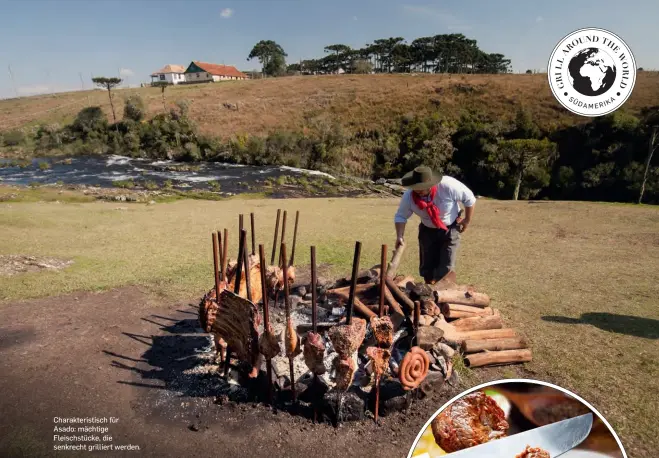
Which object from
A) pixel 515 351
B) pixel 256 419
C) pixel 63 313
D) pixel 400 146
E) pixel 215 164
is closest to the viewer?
pixel 256 419

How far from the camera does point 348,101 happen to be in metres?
52.6

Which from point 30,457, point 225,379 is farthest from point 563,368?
point 30,457

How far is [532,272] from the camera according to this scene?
8.73 metres

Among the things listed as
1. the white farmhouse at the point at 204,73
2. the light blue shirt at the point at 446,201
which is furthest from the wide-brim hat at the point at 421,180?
the white farmhouse at the point at 204,73

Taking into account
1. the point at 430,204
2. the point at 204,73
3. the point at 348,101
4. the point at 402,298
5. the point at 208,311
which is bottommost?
the point at 402,298

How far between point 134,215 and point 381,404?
12.9 m

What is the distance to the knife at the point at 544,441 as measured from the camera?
1341 millimetres

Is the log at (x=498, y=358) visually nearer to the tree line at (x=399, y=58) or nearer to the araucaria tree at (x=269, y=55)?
the tree line at (x=399, y=58)

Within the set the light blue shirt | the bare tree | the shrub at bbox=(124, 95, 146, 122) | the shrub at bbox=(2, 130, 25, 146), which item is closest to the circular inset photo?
the light blue shirt

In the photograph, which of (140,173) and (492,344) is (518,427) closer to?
(492,344)

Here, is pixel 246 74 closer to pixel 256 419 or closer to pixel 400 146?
pixel 400 146

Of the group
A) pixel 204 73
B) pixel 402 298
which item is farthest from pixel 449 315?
pixel 204 73

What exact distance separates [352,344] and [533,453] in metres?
2.71

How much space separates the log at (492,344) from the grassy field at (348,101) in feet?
119
